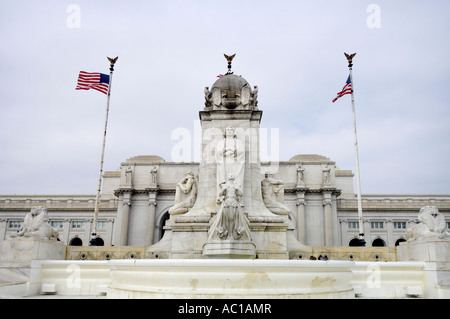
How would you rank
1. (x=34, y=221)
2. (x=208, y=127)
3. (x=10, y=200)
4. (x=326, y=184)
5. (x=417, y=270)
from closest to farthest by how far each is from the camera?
(x=417, y=270) < (x=34, y=221) < (x=208, y=127) < (x=326, y=184) < (x=10, y=200)

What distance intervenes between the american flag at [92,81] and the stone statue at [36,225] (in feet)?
47.4

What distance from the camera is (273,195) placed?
491 inches

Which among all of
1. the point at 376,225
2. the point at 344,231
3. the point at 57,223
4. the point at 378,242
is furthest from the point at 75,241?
the point at 378,242

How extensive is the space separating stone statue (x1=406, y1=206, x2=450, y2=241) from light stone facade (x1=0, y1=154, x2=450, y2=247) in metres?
45.5

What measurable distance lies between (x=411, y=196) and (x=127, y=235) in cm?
5183

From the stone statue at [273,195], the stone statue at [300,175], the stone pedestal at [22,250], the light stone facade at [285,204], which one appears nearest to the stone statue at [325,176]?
the light stone facade at [285,204]

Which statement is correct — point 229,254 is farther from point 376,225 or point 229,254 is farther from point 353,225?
point 376,225

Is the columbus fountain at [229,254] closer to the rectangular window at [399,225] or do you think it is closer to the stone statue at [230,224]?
the stone statue at [230,224]

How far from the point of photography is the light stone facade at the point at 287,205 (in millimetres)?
57375

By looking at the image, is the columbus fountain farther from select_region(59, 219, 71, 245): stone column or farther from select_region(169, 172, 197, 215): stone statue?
select_region(59, 219, 71, 245): stone column

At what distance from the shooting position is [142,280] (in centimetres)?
672

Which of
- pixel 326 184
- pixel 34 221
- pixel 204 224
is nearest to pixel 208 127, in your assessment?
pixel 204 224
